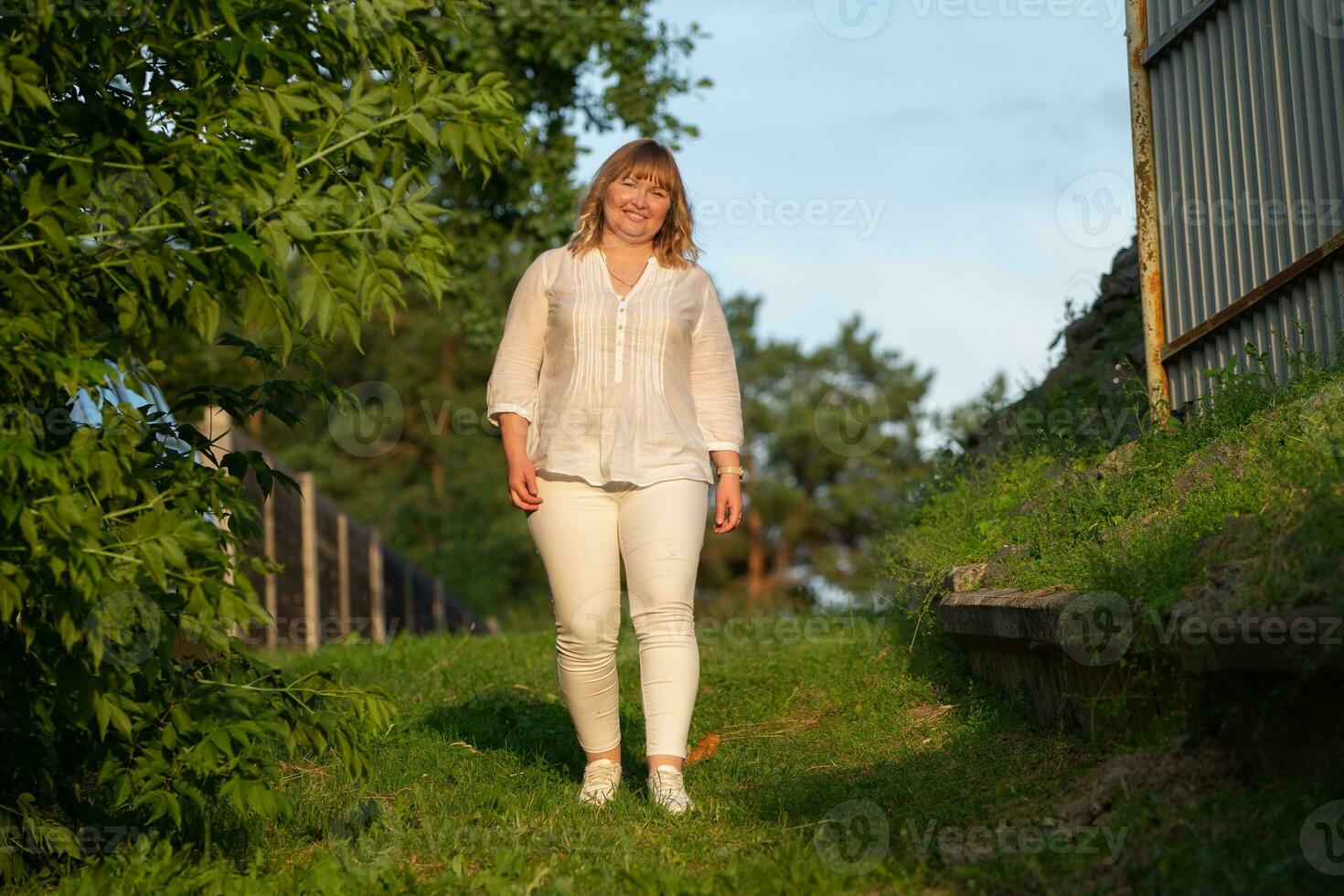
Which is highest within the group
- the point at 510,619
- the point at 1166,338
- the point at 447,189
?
the point at 447,189

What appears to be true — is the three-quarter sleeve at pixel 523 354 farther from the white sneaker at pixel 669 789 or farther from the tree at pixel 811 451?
the tree at pixel 811 451

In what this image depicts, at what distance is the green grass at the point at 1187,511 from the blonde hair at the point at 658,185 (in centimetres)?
161

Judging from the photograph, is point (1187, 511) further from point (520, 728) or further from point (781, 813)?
point (520, 728)

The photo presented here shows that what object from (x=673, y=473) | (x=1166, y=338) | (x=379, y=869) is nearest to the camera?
(x=379, y=869)

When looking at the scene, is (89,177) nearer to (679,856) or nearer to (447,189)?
(679,856)

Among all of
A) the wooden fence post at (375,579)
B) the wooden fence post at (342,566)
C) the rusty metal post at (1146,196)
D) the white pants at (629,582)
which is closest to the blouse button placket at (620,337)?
the white pants at (629,582)

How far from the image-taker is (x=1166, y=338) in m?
5.94

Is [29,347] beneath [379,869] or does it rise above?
above

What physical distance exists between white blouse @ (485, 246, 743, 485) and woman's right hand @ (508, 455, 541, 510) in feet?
0.15

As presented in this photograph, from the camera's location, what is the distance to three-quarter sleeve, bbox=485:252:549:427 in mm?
4191

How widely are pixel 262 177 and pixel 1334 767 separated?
8.80 feet

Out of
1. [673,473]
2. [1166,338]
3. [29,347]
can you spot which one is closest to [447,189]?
[1166,338]

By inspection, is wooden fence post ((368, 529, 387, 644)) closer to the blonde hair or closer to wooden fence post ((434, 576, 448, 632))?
wooden fence post ((434, 576, 448, 632))

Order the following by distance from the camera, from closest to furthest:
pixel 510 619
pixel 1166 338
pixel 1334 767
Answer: pixel 1334 767, pixel 1166 338, pixel 510 619
